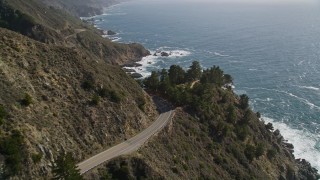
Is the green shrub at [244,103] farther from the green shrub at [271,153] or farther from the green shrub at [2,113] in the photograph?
the green shrub at [2,113]

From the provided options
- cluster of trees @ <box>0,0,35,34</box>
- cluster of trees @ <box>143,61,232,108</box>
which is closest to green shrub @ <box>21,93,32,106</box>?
cluster of trees @ <box>143,61,232,108</box>

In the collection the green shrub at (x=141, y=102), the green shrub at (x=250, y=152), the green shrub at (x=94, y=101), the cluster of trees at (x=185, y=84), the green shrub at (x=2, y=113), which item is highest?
the green shrub at (x=2, y=113)

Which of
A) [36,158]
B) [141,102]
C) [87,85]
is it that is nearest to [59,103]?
[87,85]

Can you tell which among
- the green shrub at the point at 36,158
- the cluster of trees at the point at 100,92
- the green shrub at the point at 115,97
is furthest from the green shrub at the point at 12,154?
the green shrub at the point at 115,97

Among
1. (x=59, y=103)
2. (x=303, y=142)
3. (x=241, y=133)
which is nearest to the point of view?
(x=59, y=103)

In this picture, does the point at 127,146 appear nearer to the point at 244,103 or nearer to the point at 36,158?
the point at 36,158
